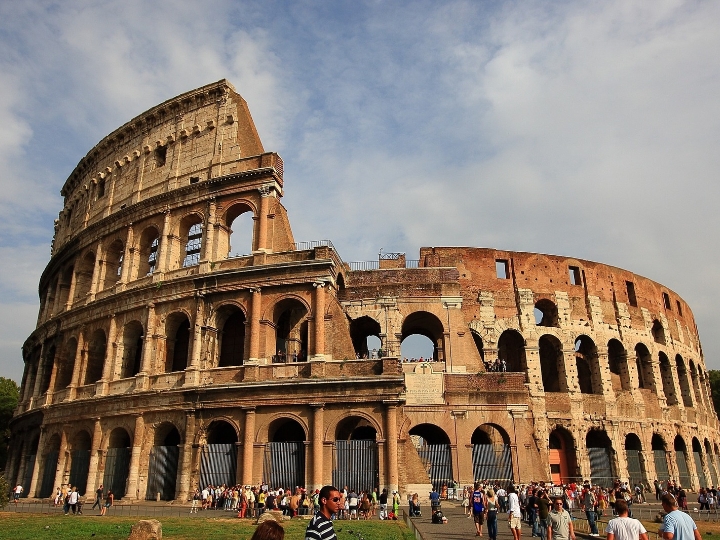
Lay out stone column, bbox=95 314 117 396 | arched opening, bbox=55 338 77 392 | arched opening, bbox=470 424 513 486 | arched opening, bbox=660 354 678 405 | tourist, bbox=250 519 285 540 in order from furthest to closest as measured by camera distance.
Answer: arched opening, bbox=660 354 678 405 → arched opening, bbox=55 338 77 392 → stone column, bbox=95 314 117 396 → arched opening, bbox=470 424 513 486 → tourist, bbox=250 519 285 540

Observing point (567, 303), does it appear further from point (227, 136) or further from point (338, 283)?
point (227, 136)

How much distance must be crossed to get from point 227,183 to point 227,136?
2.56 meters

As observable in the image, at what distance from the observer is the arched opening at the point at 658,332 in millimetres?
31922

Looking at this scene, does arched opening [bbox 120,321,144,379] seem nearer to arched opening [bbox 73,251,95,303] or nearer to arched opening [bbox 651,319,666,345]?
arched opening [bbox 73,251,95,303]

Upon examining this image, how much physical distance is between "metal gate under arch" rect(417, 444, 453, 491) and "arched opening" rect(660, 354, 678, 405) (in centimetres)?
1644

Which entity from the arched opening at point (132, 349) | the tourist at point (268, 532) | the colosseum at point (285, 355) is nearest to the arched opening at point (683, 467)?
the colosseum at point (285, 355)

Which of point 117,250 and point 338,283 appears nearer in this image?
point 338,283

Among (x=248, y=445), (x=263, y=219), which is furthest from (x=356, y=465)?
(x=263, y=219)

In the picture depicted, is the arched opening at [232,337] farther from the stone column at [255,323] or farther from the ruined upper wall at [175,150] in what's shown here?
the ruined upper wall at [175,150]

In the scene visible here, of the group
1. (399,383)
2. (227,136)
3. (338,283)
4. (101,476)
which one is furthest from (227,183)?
(101,476)

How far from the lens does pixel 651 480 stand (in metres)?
26.5

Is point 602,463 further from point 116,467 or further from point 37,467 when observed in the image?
point 37,467

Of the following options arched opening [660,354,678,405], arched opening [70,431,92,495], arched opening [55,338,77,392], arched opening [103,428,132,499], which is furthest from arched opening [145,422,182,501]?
arched opening [660,354,678,405]

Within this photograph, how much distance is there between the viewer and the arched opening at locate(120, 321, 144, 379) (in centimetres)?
2416
